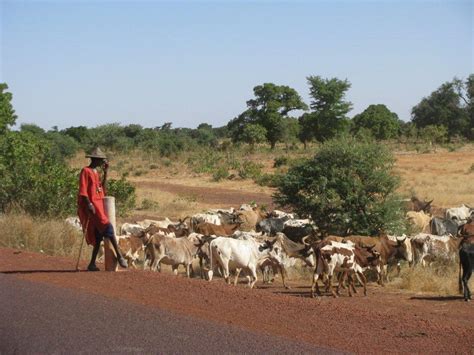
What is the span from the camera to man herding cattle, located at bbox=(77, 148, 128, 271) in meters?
11.9

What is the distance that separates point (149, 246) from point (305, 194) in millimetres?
6681

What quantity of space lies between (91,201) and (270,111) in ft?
190

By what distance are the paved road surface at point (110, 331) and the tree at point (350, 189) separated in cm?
1015

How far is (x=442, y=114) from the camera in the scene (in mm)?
78562

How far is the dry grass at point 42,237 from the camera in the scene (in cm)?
1580

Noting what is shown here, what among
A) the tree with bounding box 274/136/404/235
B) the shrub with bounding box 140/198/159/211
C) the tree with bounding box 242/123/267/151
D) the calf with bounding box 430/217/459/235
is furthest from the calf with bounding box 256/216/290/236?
the tree with bounding box 242/123/267/151

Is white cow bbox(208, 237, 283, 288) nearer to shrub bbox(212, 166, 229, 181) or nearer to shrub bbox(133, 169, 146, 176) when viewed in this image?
Answer: shrub bbox(212, 166, 229, 181)

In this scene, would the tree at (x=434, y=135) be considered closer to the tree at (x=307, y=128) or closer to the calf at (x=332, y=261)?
the tree at (x=307, y=128)

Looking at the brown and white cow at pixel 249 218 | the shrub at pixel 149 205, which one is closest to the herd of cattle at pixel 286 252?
the brown and white cow at pixel 249 218

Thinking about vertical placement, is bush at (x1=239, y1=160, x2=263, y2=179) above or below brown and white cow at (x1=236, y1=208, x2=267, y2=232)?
above

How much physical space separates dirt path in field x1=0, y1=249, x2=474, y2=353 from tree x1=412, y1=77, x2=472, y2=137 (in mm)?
66352

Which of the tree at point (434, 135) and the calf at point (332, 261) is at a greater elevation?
the tree at point (434, 135)

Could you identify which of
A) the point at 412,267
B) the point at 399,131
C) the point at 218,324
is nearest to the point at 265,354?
the point at 218,324

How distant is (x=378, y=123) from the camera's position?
244ft
